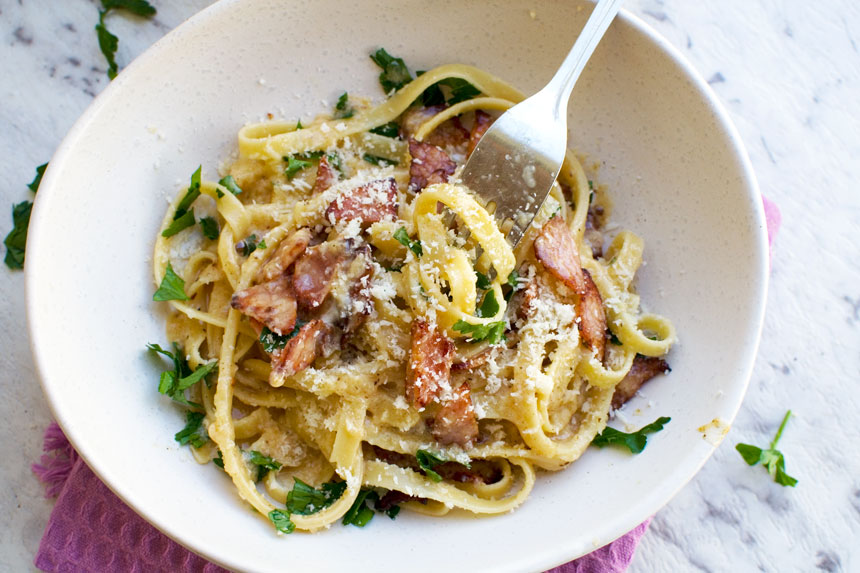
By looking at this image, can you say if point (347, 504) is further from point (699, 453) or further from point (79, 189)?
point (79, 189)

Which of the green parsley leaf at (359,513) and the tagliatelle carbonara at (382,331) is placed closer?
the tagliatelle carbonara at (382,331)

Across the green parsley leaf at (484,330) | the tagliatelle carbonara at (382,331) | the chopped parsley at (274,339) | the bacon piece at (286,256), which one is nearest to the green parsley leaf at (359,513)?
the tagliatelle carbonara at (382,331)

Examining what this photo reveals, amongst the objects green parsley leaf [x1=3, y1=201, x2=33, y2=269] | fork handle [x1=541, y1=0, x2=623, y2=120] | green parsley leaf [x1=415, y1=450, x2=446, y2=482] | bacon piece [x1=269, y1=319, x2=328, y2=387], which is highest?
fork handle [x1=541, y1=0, x2=623, y2=120]

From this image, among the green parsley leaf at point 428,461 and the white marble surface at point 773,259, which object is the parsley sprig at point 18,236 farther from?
the green parsley leaf at point 428,461

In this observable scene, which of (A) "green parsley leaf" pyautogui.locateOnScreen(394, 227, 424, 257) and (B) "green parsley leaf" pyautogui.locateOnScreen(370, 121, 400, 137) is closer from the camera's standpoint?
(A) "green parsley leaf" pyautogui.locateOnScreen(394, 227, 424, 257)

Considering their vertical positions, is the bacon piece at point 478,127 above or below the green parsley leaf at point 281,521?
above

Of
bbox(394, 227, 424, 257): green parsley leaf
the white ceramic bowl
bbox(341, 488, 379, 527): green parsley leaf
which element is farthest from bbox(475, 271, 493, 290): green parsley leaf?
bbox(341, 488, 379, 527): green parsley leaf

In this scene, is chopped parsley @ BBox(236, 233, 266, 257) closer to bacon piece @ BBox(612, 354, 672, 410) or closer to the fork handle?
the fork handle

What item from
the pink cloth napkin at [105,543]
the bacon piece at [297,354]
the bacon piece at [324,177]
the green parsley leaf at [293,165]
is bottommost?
the pink cloth napkin at [105,543]
